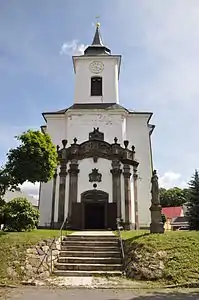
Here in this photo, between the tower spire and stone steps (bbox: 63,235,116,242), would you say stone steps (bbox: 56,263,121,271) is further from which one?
the tower spire

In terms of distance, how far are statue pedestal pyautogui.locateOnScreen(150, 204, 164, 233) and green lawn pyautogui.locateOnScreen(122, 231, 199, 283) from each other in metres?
1.62

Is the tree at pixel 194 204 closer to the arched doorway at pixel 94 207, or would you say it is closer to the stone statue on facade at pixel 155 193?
the arched doorway at pixel 94 207

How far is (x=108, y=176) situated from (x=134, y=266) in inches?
544

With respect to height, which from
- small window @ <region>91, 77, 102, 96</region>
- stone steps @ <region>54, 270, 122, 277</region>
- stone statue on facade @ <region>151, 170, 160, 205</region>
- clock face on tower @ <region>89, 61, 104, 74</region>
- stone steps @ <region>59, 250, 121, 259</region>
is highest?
clock face on tower @ <region>89, 61, 104, 74</region>

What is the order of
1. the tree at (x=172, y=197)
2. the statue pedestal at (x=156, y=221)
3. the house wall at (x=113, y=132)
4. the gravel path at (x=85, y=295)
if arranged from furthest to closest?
the tree at (x=172, y=197)
the house wall at (x=113, y=132)
the statue pedestal at (x=156, y=221)
the gravel path at (x=85, y=295)

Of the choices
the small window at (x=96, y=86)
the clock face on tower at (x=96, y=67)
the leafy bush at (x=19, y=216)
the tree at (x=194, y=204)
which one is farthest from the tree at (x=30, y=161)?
the clock face on tower at (x=96, y=67)

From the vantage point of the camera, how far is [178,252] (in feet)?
36.2

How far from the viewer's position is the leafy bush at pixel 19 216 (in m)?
14.5

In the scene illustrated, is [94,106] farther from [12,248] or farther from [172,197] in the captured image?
[172,197]

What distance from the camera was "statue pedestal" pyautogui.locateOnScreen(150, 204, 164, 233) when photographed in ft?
47.6

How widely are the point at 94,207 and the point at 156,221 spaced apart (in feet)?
33.0

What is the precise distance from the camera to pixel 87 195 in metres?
24.0

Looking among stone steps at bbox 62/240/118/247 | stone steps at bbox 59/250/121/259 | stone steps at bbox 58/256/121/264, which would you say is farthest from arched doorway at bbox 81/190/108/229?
stone steps at bbox 58/256/121/264

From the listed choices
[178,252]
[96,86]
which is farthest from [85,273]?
[96,86]
